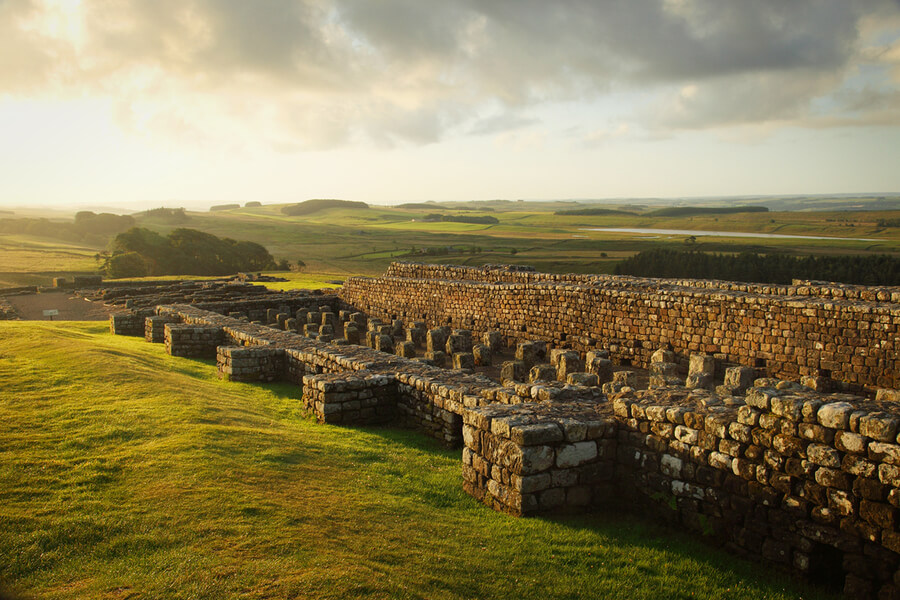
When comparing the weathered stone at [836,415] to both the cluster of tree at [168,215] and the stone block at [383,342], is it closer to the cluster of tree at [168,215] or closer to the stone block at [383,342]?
the stone block at [383,342]

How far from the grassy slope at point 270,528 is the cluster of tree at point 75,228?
330 feet

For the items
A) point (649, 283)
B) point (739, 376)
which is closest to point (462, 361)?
point (649, 283)

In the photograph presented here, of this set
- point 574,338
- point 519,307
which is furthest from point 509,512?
point 519,307

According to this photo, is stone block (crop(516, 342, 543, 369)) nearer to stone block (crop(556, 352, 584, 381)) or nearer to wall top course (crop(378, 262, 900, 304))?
wall top course (crop(378, 262, 900, 304))

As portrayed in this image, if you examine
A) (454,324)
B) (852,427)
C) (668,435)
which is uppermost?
(852,427)

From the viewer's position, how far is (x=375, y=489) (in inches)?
252

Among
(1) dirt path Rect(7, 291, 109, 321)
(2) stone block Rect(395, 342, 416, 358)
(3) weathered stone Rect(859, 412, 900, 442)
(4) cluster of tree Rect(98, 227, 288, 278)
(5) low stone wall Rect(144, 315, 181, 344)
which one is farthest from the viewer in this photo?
(4) cluster of tree Rect(98, 227, 288, 278)

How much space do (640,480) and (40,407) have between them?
7.48 m

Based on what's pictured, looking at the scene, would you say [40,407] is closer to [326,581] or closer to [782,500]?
[326,581]

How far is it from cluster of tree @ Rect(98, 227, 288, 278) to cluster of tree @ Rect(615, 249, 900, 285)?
124 ft

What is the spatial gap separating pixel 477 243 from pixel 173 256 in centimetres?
5854

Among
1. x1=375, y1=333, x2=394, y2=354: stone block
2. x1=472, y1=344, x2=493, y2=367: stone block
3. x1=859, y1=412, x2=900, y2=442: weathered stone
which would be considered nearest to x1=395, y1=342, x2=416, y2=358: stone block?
x1=375, y1=333, x2=394, y2=354: stone block

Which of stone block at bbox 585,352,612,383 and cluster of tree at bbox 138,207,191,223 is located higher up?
cluster of tree at bbox 138,207,191,223

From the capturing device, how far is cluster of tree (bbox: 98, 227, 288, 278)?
168ft
